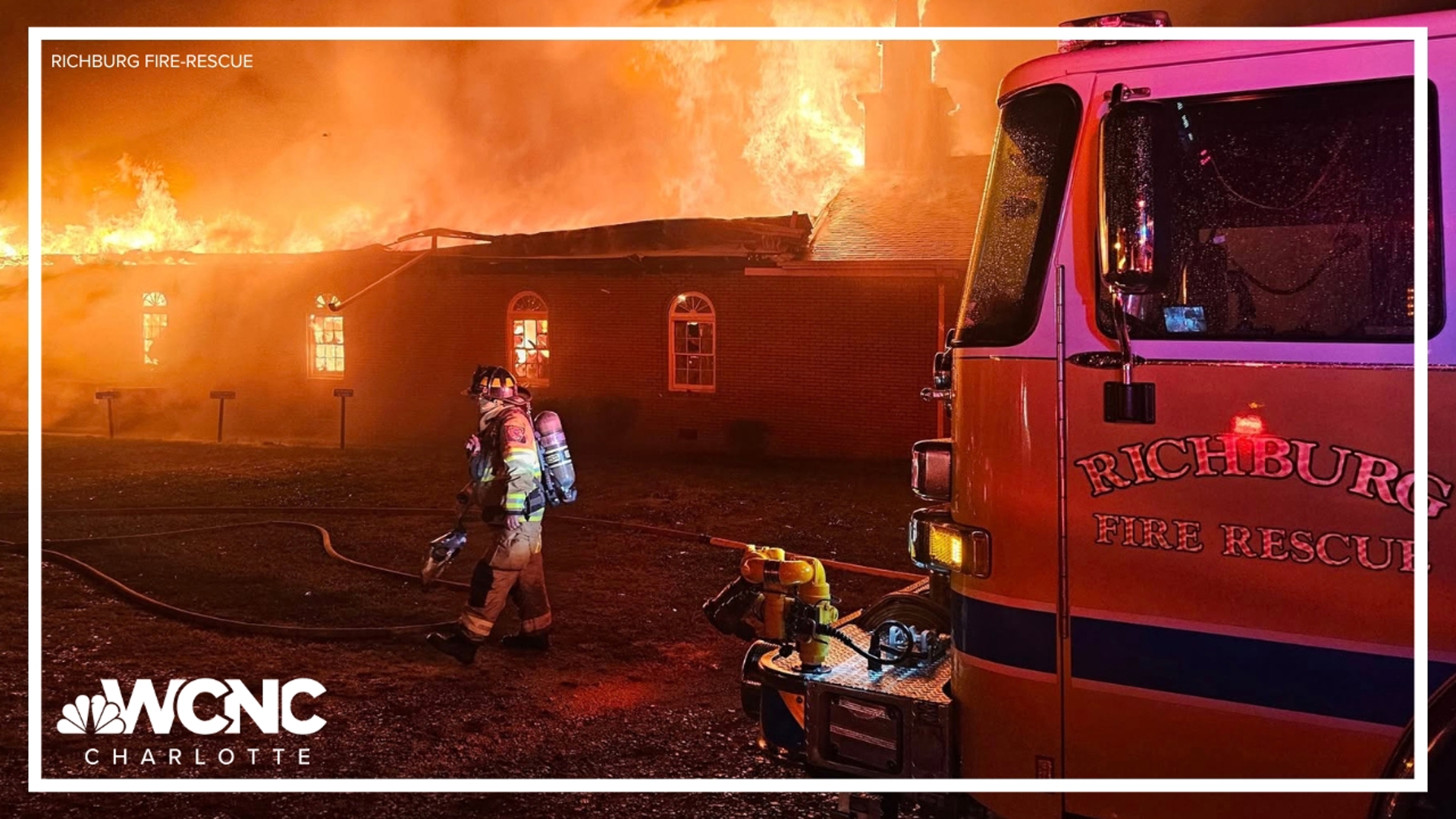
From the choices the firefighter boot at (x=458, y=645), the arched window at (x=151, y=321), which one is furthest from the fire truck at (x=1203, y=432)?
the arched window at (x=151, y=321)

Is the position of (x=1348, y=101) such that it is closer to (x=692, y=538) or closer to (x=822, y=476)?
(x=692, y=538)

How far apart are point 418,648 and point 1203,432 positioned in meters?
5.23

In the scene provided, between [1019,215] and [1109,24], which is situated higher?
[1109,24]

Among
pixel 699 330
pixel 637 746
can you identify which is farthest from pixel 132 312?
pixel 637 746

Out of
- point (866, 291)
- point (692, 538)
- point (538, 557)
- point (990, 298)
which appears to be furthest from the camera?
point (866, 291)

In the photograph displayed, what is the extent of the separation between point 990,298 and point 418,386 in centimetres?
1960

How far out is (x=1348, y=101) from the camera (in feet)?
8.93

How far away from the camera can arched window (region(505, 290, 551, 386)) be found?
20672 millimetres

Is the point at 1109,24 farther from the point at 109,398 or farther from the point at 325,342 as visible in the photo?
the point at 109,398

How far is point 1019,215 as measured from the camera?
3055mm

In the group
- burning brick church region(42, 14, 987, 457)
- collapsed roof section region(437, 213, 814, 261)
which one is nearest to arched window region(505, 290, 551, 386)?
burning brick church region(42, 14, 987, 457)

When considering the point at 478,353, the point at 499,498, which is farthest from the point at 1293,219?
the point at 478,353

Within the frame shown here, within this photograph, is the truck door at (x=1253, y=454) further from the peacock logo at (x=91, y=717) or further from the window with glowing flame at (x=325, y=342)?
the window with glowing flame at (x=325, y=342)

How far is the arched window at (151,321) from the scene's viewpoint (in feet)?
78.5
